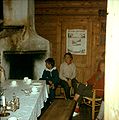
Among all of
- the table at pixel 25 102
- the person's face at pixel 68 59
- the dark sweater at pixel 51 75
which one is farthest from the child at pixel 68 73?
the table at pixel 25 102

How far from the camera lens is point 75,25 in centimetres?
736

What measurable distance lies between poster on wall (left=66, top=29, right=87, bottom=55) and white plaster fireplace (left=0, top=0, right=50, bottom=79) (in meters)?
0.67

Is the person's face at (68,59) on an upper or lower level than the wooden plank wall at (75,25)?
lower

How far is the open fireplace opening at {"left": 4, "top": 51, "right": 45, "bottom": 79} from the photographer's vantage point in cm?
704

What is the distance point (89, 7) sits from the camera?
7137 mm

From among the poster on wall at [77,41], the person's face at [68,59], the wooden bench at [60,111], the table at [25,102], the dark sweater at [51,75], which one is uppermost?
the poster on wall at [77,41]

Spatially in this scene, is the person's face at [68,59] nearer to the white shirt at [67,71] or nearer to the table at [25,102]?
the white shirt at [67,71]

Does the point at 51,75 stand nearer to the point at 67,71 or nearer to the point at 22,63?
the point at 67,71

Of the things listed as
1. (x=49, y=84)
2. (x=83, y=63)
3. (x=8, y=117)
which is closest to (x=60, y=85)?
(x=49, y=84)

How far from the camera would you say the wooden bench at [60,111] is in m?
4.25

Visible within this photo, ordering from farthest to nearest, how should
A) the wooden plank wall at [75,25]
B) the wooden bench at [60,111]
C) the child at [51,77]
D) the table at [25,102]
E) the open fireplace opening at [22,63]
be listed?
1. the wooden plank wall at [75,25]
2. the open fireplace opening at [22,63]
3. the child at [51,77]
4. the wooden bench at [60,111]
5. the table at [25,102]

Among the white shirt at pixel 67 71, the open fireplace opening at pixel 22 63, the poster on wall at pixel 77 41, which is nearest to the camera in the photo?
the white shirt at pixel 67 71

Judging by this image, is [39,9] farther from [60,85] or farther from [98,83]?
[98,83]

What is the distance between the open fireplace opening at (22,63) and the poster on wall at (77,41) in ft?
2.60
